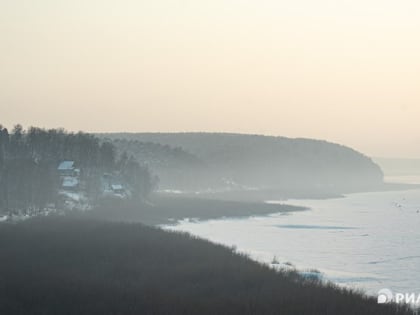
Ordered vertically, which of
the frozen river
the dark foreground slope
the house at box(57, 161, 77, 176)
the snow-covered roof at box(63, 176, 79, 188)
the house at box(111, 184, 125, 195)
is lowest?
the frozen river

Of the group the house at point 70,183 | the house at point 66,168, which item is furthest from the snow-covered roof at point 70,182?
the house at point 66,168

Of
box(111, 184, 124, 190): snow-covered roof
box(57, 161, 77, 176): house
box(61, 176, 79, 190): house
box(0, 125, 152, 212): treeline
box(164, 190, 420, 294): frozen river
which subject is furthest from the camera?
box(111, 184, 124, 190): snow-covered roof

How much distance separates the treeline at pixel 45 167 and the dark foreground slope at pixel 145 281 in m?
36.7

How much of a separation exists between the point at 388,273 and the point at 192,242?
47.2ft

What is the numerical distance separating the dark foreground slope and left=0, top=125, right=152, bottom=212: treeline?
36.7m

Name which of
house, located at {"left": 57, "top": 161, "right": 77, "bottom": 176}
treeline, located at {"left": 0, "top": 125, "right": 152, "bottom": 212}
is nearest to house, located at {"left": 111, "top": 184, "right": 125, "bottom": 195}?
treeline, located at {"left": 0, "top": 125, "right": 152, "bottom": 212}

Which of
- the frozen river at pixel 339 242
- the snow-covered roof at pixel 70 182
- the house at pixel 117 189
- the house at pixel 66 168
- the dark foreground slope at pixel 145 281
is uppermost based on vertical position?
the house at pixel 66 168

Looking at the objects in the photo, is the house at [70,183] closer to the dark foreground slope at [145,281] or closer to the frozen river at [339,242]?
the frozen river at [339,242]

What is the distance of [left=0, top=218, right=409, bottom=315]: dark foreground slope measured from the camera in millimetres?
26922

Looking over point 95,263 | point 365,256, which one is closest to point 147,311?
point 95,263

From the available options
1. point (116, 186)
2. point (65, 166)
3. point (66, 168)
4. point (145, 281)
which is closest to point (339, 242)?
point (145, 281)

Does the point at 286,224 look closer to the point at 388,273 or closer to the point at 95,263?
the point at 388,273

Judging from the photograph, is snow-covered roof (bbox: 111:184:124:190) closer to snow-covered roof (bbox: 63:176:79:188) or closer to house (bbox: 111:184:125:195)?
house (bbox: 111:184:125:195)

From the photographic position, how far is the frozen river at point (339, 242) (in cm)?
4395
